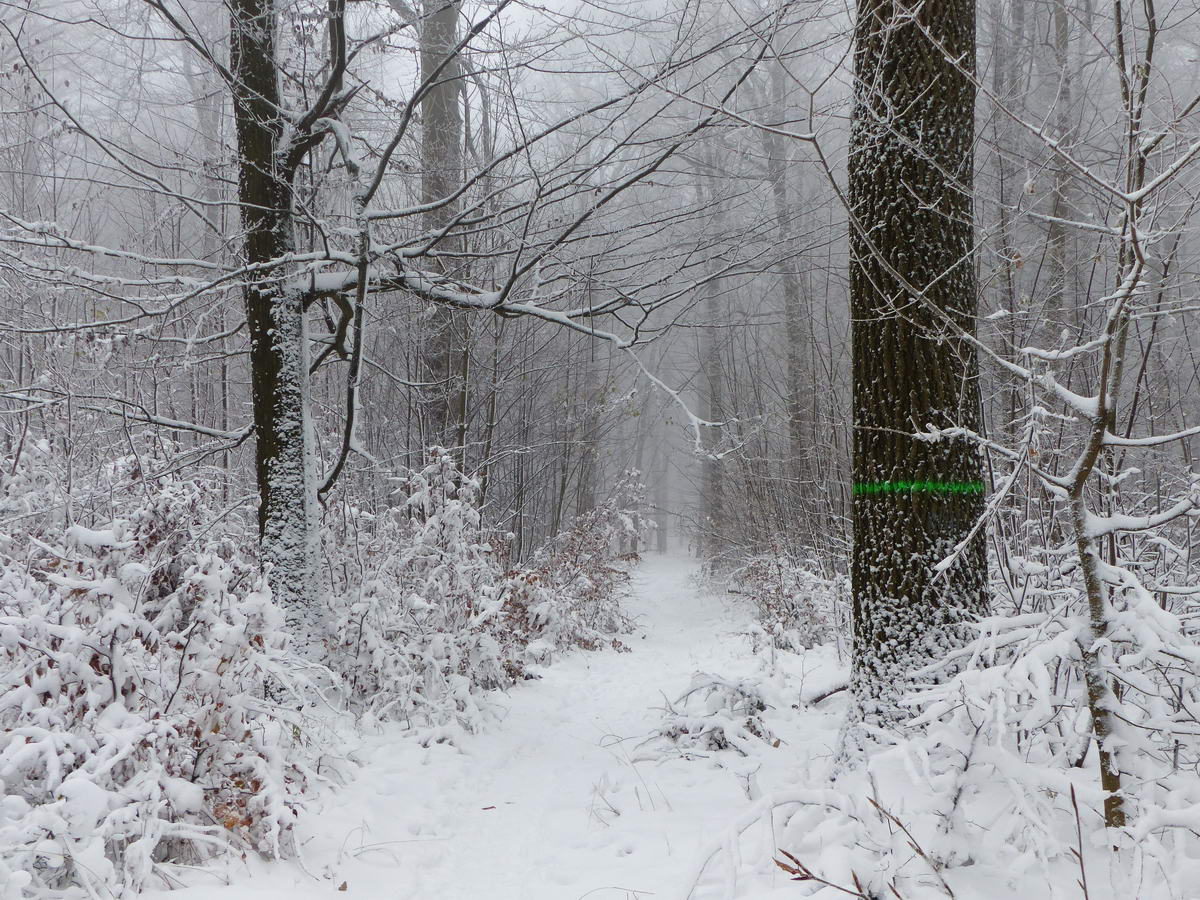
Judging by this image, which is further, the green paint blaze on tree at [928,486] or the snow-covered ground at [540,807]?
the green paint blaze on tree at [928,486]

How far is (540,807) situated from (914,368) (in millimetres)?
2848

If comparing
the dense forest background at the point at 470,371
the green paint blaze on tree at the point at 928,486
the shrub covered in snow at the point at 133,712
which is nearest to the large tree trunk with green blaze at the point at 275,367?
the dense forest background at the point at 470,371

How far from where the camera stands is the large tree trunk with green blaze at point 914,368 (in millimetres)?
3219

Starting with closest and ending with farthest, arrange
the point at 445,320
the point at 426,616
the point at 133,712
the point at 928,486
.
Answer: the point at 133,712
the point at 928,486
the point at 426,616
the point at 445,320

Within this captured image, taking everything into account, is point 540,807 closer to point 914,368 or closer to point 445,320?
point 914,368

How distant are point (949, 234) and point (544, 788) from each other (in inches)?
137

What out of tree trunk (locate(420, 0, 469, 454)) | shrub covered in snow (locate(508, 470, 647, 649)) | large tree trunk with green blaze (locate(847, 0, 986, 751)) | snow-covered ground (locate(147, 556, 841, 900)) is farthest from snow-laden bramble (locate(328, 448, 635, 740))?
large tree trunk with green blaze (locate(847, 0, 986, 751))

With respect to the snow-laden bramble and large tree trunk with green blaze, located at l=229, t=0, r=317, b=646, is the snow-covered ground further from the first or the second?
large tree trunk with green blaze, located at l=229, t=0, r=317, b=646

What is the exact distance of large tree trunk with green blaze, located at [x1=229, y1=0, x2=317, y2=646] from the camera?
15.5 feet

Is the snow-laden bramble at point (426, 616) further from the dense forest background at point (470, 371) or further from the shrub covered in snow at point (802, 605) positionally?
the shrub covered in snow at point (802, 605)

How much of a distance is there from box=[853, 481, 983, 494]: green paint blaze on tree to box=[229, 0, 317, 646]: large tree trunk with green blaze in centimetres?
347

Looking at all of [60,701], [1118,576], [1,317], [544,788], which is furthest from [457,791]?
[1,317]

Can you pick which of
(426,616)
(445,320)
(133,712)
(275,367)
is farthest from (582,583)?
(133,712)

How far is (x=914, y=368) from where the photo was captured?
3.29 metres
